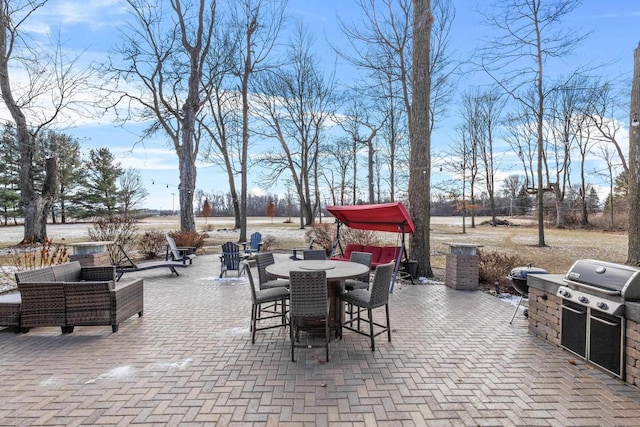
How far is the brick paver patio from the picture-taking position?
2.43 metres

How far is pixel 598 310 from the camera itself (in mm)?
3047

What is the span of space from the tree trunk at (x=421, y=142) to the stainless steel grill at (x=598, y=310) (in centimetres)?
412

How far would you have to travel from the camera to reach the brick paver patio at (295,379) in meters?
2.43

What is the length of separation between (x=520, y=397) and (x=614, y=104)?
987 inches

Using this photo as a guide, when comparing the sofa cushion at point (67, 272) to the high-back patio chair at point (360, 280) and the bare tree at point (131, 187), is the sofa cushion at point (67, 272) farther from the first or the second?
the bare tree at point (131, 187)

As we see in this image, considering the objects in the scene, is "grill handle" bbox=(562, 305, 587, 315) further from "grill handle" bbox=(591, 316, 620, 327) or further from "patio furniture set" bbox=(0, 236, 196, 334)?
"patio furniture set" bbox=(0, 236, 196, 334)

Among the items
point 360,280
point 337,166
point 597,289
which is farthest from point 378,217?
point 337,166

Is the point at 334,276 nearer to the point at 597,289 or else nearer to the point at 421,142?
the point at 597,289

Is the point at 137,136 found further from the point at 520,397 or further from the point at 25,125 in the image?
the point at 520,397

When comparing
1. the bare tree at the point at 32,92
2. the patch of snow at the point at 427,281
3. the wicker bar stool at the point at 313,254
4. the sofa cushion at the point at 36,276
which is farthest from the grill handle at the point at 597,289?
the bare tree at the point at 32,92

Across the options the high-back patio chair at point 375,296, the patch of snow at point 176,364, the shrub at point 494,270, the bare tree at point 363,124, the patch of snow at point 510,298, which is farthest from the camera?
the bare tree at point 363,124

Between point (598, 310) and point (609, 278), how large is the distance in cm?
30

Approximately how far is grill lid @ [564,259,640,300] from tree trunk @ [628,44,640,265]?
6.18 meters

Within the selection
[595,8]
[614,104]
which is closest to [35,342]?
Result: [595,8]
